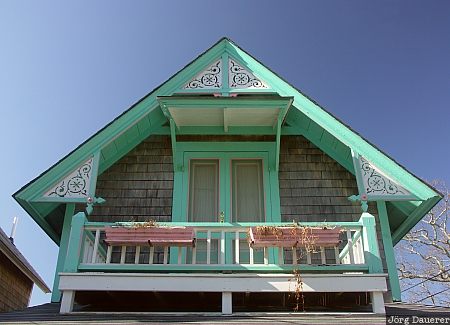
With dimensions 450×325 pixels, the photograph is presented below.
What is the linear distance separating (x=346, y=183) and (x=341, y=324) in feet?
10.5

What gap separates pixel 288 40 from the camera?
13828mm

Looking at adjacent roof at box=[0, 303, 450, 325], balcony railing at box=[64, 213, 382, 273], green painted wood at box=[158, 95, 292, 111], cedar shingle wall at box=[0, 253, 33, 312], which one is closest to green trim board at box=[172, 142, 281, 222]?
green painted wood at box=[158, 95, 292, 111]

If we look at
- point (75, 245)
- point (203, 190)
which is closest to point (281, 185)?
point (203, 190)

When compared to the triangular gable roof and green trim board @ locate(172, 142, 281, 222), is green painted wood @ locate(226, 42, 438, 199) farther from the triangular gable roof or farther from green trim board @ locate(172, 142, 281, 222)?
green trim board @ locate(172, 142, 281, 222)

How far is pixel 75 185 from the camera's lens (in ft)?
21.9

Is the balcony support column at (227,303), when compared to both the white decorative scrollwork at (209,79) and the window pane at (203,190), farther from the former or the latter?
the white decorative scrollwork at (209,79)

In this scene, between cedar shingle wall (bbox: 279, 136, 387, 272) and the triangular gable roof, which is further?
cedar shingle wall (bbox: 279, 136, 387, 272)

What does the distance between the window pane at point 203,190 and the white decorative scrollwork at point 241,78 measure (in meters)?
1.41

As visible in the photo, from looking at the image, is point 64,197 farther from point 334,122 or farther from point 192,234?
point 334,122

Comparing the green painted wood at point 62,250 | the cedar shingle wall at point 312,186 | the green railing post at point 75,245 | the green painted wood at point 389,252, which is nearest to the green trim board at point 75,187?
the green railing post at point 75,245

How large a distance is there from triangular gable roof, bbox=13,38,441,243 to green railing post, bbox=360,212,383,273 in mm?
1115

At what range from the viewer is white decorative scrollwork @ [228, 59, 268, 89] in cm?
762

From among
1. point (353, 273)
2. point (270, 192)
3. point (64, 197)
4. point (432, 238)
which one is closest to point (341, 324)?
point (353, 273)

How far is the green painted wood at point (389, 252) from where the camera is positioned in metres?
6.60
